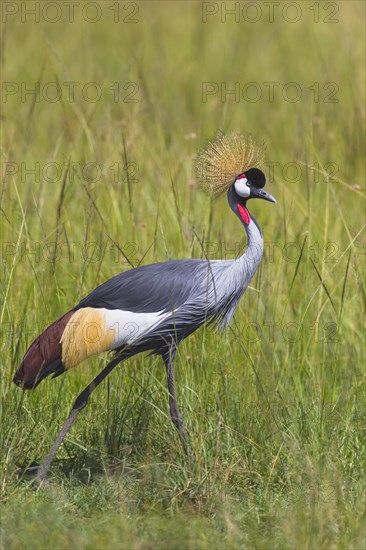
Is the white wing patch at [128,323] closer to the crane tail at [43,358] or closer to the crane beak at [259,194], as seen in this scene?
the crane tail at [43,358]

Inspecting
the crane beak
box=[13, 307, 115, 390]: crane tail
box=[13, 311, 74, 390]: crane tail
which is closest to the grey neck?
the crane beak

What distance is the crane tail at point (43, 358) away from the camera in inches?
155

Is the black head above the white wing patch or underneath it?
above

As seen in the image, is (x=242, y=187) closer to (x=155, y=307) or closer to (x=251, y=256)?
(x=251, y=256)

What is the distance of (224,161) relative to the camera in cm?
403

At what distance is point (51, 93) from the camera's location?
8.38 metres

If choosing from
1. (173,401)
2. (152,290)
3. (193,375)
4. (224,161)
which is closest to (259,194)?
(224,161)

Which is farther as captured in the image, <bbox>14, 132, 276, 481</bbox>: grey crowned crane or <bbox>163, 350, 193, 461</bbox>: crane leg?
<bbox>163, 350, 193, 461</bbox>: crane leg

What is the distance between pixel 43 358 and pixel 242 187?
0.89 m

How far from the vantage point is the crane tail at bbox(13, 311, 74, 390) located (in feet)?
12.9

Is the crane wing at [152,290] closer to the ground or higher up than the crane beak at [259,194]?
closer to the ground

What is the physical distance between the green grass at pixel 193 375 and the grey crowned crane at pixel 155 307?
201 millimetres

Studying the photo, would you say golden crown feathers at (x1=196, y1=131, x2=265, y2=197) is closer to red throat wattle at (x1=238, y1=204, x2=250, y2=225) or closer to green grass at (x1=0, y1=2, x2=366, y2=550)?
red throat wattle at (x1=238, y1=204, x2=250, y2=225)

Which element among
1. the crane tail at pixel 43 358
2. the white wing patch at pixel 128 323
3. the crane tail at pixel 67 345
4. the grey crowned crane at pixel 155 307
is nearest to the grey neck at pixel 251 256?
the grey crowned crane at pixel 155 307
